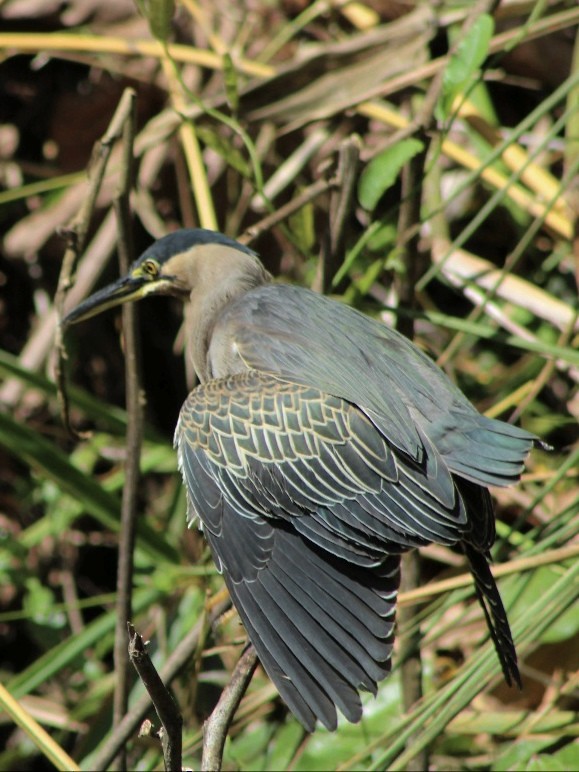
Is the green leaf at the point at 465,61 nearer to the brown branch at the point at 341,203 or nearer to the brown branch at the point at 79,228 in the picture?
the brown branch at the point at 341,203

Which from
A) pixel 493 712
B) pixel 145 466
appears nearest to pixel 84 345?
pixel 145 466

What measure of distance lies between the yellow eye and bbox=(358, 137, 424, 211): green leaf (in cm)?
48

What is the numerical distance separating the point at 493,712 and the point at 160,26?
1.63 m

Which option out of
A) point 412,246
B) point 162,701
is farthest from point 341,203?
point 162,701

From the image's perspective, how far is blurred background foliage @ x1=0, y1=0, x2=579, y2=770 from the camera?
219 centimetres

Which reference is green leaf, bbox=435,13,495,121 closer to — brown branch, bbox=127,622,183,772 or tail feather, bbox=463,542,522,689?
tail feather, bbox=463,542,522,689

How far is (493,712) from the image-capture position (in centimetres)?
245

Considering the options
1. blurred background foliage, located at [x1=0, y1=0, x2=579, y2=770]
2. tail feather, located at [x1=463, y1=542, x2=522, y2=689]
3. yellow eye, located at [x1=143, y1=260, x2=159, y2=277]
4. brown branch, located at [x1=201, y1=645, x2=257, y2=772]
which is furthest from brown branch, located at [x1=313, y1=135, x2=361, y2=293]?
brown branch, located at [x1=201, y1=645, x2=257, y2=772]

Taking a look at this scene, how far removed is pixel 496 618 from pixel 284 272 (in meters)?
1.61

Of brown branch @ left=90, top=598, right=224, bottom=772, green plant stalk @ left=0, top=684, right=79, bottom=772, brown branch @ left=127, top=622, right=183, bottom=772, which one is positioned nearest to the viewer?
brown branch @ left=127, top=622, right=183, bottom=772

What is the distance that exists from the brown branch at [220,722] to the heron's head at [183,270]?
0.97 m

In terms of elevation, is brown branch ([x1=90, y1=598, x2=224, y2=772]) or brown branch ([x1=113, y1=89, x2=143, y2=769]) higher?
brown branch ([x1=113, y1=89, x2=143, y2=769])

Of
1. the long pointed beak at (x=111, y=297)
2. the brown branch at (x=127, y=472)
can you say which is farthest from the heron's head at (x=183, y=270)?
the brown branch at (x=127, y=472)

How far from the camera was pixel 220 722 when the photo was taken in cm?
139
